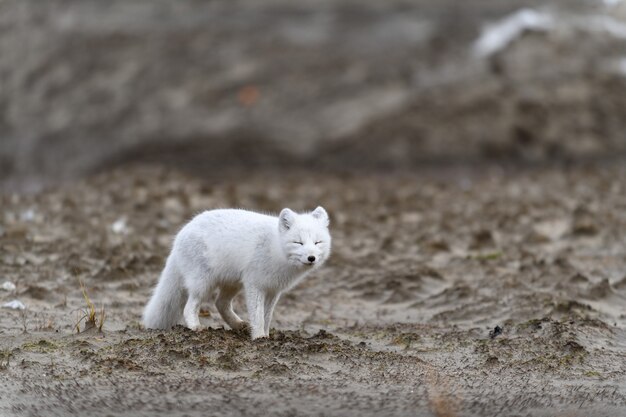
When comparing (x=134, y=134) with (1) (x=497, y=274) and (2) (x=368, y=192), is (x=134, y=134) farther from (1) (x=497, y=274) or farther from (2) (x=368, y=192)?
(1) (x=497, y=274)

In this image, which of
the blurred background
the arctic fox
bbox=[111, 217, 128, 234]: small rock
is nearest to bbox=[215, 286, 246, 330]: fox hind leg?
the arctic fox

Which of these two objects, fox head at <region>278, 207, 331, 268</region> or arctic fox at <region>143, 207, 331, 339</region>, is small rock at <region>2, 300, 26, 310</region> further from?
fox head at <region>278, 207, 331, 268</region>

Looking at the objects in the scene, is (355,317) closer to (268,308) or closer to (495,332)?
(495,332)

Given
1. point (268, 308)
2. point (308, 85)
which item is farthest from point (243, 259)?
point (308, 85)

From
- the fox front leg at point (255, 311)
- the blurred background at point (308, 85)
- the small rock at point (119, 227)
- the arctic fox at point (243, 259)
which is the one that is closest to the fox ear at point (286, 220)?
the arctic fox at point (243, 259)

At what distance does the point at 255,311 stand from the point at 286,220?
655mm

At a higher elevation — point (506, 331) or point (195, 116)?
point (195, 116)

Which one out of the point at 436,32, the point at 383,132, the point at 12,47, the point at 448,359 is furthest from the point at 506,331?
the point at 12,47

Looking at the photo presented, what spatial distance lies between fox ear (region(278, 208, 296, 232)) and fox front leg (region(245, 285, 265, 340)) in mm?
464

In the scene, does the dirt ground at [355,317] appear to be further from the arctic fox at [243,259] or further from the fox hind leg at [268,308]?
the arctic fox at [243,259]

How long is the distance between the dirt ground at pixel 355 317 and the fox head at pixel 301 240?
1.87 ft

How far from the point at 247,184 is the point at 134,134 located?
12.6 feet

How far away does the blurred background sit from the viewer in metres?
20.0

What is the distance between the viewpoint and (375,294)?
9.38 metres
